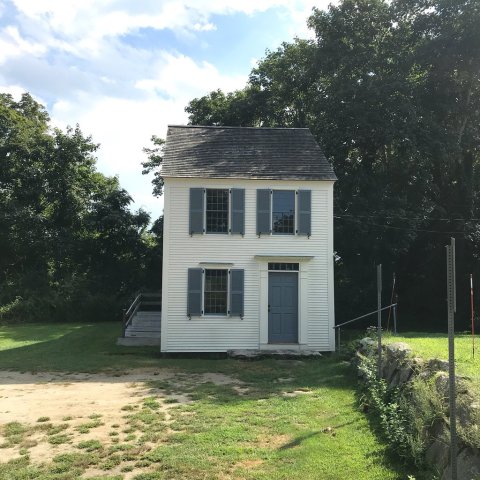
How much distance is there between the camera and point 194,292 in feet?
49.6

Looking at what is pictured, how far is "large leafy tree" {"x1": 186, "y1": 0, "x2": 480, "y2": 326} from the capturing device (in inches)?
838

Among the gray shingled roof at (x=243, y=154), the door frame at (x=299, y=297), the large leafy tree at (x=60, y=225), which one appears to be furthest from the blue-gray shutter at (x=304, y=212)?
the large leafy tree at (x=60, y=225)

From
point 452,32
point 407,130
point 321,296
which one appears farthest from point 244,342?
point 452,32

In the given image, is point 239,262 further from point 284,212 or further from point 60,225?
point 60,225

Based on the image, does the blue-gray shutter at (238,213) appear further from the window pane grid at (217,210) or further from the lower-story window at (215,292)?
the lower-story window at (215,292)

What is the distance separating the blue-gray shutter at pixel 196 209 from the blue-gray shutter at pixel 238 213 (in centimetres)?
98

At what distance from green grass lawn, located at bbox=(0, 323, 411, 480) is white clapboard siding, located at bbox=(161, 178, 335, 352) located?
3.01m

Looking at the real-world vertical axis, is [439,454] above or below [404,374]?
below

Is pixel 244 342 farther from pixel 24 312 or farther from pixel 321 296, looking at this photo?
pixel 24 312

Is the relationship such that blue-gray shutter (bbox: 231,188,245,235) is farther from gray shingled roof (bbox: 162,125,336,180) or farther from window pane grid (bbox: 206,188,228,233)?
gray shingled roof (bbox: 162,125,336,180)

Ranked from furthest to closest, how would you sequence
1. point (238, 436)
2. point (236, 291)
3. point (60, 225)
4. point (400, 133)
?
point (60, 225), point (400, 133), point (236, 291), point (238, 436)

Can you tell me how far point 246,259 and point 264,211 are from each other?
1.64 metres

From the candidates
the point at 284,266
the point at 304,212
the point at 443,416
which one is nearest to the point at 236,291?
the point at 284,266

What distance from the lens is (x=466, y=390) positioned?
Result: 17.9 feet
